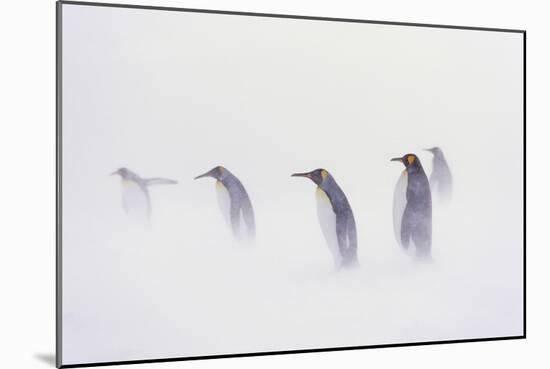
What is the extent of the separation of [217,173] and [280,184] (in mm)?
401

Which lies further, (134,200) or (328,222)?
(328,222)

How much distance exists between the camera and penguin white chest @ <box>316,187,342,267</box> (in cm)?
577

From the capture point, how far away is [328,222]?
579 cm

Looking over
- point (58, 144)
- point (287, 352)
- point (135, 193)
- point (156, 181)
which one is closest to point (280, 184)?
point (156, 181)

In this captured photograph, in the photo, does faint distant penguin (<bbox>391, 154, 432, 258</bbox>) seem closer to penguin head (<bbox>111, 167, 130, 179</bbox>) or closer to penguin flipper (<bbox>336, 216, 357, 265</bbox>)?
penguin flipper (<bbox>336, 216, 357, 265</bbox>)

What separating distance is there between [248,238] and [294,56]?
114 cm

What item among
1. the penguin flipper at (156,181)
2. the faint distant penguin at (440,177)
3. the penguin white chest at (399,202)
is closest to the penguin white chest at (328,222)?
the penguin white chest at (399,202)

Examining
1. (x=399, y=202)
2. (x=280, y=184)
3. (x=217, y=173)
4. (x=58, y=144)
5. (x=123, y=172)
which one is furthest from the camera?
(x=399, y=202)

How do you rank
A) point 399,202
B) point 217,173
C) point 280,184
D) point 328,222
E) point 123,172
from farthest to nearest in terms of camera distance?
point 399,202 < point 328,222 < point 280,184 < point 217,173 < point 123,172

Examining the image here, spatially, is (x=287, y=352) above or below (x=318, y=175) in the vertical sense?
below

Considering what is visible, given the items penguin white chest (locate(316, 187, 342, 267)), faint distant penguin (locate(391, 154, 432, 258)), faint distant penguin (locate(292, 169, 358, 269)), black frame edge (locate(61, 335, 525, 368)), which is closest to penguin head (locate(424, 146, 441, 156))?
faint distant penguin (locate(391, 154, 432, 258))

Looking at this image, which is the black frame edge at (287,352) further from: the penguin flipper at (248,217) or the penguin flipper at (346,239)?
the penguin flipper at (248,217)

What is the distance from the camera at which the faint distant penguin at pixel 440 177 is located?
602 centimetres

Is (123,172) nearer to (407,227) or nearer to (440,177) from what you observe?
(407,227)
